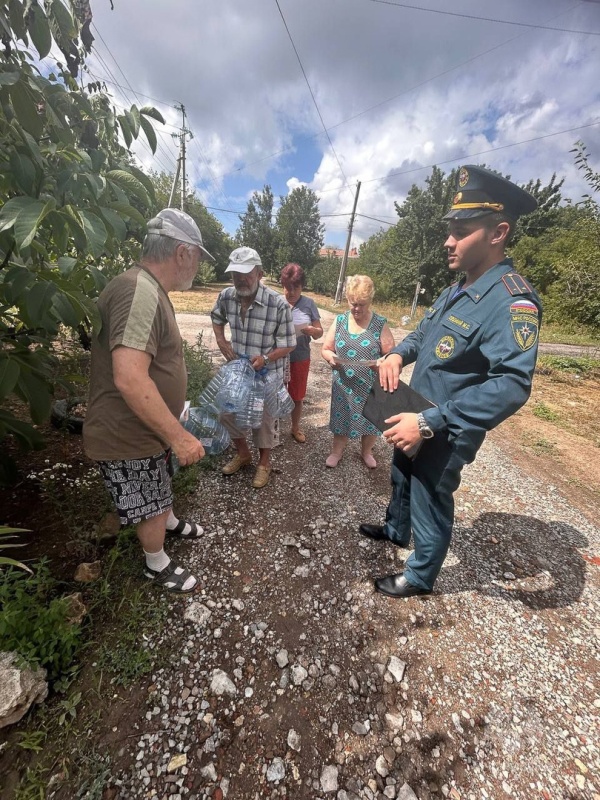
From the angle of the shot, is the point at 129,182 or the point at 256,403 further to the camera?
the point at 256,403

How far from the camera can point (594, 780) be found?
138 cm

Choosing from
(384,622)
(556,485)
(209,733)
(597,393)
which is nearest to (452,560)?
(384,622)

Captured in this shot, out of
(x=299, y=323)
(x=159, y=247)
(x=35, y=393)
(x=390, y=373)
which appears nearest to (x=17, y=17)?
(x=159, y=247)

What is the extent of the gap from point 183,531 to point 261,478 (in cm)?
87

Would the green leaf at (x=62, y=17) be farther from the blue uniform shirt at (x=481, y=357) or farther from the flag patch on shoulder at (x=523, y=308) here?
the flag patch on shoulder at (x=523, y=308)

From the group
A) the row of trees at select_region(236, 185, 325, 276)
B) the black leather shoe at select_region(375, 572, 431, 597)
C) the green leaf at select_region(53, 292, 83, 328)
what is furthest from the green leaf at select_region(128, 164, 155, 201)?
the row of trees at select_region(236, 185, 325, 276)

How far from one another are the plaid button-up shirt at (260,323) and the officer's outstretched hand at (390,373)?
103 centimetres

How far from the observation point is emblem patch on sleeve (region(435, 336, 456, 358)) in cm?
160

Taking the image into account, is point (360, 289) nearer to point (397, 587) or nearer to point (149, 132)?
point (149, 132)

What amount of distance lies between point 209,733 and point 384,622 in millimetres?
1053

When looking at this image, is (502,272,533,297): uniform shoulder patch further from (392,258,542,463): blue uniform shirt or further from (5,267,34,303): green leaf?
(5,267,34,303): green leaf

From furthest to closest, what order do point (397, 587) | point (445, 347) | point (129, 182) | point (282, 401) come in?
point (282, 401) < point (397, 587) < point (445, 347) < point (129, 182)

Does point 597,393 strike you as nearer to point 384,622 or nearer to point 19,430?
point 384,622

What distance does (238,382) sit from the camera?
107 inches
